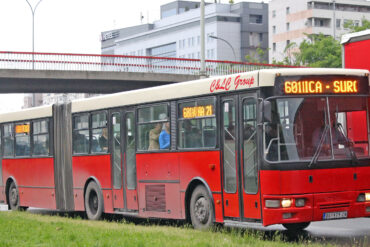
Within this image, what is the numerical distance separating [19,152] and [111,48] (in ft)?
505

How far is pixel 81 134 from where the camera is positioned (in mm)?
21391

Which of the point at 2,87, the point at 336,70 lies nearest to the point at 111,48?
the point at 2,87

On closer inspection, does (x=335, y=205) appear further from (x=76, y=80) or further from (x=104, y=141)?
(x=76, y=80)

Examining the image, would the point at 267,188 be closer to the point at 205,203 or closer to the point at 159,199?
the point at 205,203

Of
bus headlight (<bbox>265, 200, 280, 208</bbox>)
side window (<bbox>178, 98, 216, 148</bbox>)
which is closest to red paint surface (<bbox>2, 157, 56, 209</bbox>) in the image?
side window (<bbox>178, 98, 216, 148</bbox>)

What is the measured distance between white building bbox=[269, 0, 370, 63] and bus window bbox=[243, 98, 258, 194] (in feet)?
342

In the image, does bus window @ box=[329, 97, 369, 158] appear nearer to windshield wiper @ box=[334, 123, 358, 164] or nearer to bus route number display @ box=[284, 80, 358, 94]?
windshield wiper @ box=[334, 123, 358, 164]

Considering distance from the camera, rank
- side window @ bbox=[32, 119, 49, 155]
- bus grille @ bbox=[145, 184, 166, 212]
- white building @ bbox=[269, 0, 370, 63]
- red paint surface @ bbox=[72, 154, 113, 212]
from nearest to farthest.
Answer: bus grille @ bbox=[145, 184, 166, 212], red paint surface @ bbox=[72, 154, 113, 212], side window @ bbox=[32, 119, 49, 155], white building @ bbox=[269, 0, 370, 63]

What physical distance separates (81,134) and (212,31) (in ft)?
377

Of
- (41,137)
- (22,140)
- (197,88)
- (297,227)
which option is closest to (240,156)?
(197,88)

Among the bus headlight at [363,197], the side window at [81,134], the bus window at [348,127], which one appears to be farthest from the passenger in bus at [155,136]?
the bus headlight at [363,197]

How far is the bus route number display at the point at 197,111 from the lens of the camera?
15750mm

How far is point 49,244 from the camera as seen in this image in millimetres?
13289

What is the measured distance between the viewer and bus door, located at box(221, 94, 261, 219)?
1426 cm
